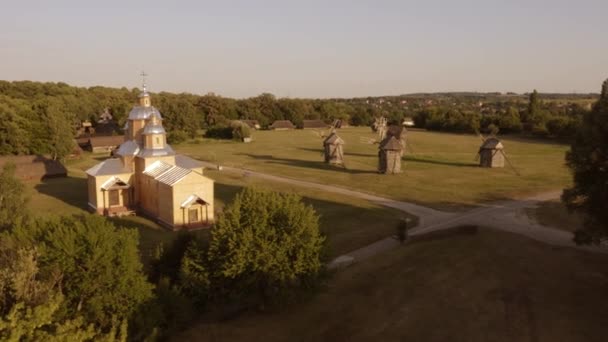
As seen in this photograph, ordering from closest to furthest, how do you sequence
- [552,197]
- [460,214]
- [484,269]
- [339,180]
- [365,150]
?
[484,269] → [460,214] → [552,197] → [339,180] → [365,150]

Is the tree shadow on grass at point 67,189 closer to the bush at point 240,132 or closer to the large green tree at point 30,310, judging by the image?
the large green tree at point 30,310

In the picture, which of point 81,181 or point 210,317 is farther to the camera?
point 81,181

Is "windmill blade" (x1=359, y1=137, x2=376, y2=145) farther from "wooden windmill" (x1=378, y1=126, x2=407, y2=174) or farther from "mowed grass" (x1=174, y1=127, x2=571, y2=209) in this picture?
"wooden windmill" (x1=378, y1=126, x2=407, y2=174)

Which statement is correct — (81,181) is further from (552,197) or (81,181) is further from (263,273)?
(552,197)

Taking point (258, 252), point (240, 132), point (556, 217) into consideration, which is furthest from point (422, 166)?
point (258, 252)

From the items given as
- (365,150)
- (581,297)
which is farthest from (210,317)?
(365,150)

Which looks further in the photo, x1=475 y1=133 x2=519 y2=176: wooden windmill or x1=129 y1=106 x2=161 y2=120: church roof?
x1=475 y1=133 x2=519 y2=176: wooden windmill

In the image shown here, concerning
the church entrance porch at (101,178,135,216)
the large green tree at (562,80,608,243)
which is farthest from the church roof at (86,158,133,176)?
the large green tree at (562,80,608,243)
